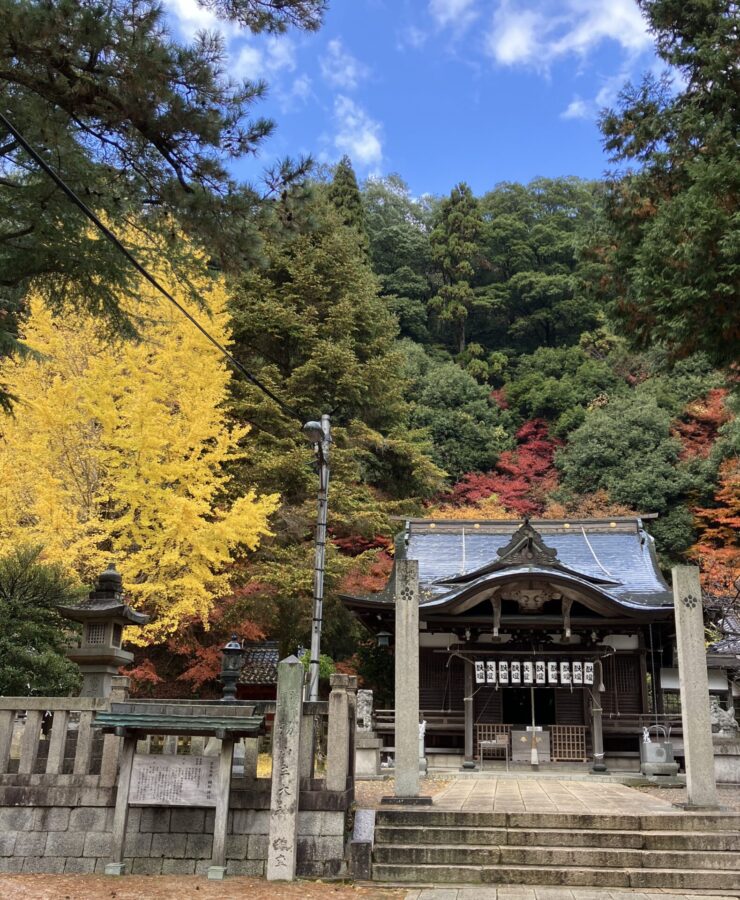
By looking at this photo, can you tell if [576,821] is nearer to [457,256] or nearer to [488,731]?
[488,731]

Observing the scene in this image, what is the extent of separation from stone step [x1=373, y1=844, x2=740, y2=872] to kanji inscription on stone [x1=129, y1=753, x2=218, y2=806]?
1797mm

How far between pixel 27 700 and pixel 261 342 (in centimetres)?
1756

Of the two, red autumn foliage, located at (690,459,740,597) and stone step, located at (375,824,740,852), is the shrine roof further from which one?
stone step, located at (375,824,740,852)

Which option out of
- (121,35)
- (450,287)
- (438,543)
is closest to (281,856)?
(121,35)

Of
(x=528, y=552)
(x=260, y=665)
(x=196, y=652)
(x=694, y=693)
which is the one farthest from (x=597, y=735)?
(x=196, y=652)

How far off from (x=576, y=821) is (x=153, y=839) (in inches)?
168

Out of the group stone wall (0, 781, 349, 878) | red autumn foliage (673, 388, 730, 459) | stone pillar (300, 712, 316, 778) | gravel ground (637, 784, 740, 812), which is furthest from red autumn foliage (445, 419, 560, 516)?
stone wall (0, 781, 349, 878)

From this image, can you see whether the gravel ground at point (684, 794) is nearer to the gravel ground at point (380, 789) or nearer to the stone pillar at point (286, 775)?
the gravel ground at point (380, 789)

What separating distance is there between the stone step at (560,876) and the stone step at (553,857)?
75 millimetres

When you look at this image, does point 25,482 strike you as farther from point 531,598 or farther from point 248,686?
point 531,598

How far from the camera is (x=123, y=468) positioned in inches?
557

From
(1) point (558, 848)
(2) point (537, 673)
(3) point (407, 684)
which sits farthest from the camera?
(2) point (537, 673)

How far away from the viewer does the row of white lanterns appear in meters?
14.8

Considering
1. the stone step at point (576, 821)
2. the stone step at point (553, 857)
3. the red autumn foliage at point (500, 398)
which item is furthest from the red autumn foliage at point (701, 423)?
the stone step at point (553, 857)
